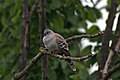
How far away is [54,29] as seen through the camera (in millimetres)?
5602

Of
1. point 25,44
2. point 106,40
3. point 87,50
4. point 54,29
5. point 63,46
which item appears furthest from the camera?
point 54,29

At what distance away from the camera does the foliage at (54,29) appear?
4.90 m

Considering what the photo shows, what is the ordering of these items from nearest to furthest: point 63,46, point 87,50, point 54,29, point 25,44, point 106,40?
point 106,40 → point 63,46 → point 25,44 → point 87,50 → point 54,29

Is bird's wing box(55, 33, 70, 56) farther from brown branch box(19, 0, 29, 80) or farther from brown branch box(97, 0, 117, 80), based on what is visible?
brown branch box(19, 0, 29, 80)

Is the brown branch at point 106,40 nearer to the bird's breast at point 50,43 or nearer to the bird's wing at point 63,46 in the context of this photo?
the bird's wing at point 63,46

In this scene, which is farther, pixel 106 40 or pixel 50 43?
pixel 50 43

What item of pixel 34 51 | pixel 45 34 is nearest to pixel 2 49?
pixel 34 51

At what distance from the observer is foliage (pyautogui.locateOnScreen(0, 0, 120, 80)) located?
16.1ft

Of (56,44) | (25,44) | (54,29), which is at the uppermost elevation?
(54,29)

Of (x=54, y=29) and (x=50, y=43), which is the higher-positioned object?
(x=54, y=29)

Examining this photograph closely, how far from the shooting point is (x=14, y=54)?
6.51m

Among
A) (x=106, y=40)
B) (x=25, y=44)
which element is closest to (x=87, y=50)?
(x=25, y=44)

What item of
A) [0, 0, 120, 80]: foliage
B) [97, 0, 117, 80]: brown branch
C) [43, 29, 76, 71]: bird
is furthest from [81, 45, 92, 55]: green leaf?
[97, 0, 117, 80]: brown branch

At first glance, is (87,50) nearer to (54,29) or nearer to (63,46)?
(54,29)
